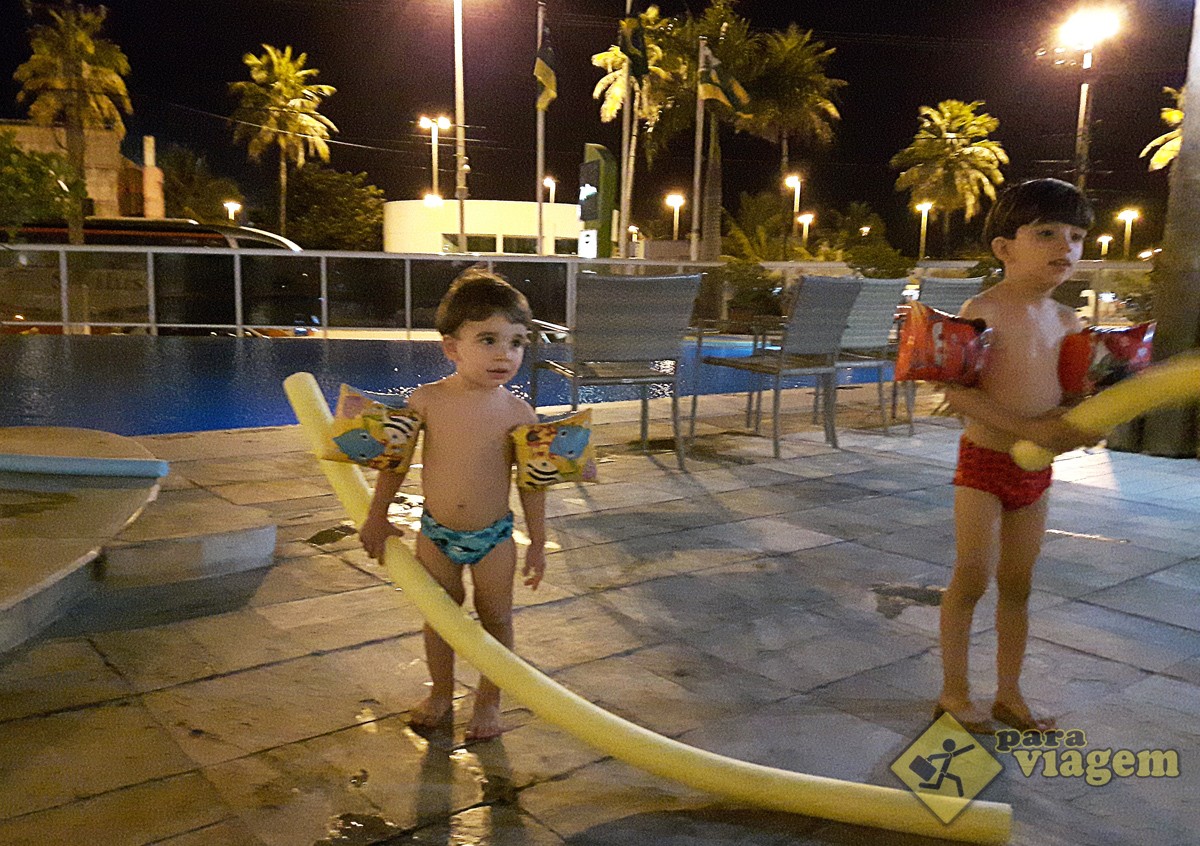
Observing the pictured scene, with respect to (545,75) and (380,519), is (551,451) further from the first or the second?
(545,75)

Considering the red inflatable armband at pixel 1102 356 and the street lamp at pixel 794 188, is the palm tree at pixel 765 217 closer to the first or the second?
the street lamp at pixel 794 188

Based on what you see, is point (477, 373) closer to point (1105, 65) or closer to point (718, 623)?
point (718, 623)

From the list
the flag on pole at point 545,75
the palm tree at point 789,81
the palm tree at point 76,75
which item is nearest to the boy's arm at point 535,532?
the flag on pole at point 545,75

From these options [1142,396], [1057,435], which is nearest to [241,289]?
[1057,435]

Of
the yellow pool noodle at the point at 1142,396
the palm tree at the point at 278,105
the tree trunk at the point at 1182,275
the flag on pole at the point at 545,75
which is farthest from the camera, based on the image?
the palm tree at the point at 278,105

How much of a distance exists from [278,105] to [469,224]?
43.7 ft

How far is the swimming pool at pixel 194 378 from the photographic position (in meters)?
7.66

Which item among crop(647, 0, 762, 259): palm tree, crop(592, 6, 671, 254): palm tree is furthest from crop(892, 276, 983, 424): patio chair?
crop(647, 0, 762, 259): palm tree

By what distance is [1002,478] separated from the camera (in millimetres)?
2408

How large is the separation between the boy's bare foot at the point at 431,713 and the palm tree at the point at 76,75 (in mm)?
35683

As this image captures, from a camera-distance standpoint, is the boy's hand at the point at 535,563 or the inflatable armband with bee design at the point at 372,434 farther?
the boy's hand at the point at 535,563

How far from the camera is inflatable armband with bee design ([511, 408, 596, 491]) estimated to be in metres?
2.27

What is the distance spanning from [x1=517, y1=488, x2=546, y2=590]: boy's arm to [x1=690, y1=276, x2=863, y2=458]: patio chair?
3.86 metres

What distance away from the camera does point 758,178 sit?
6328 centimetres
